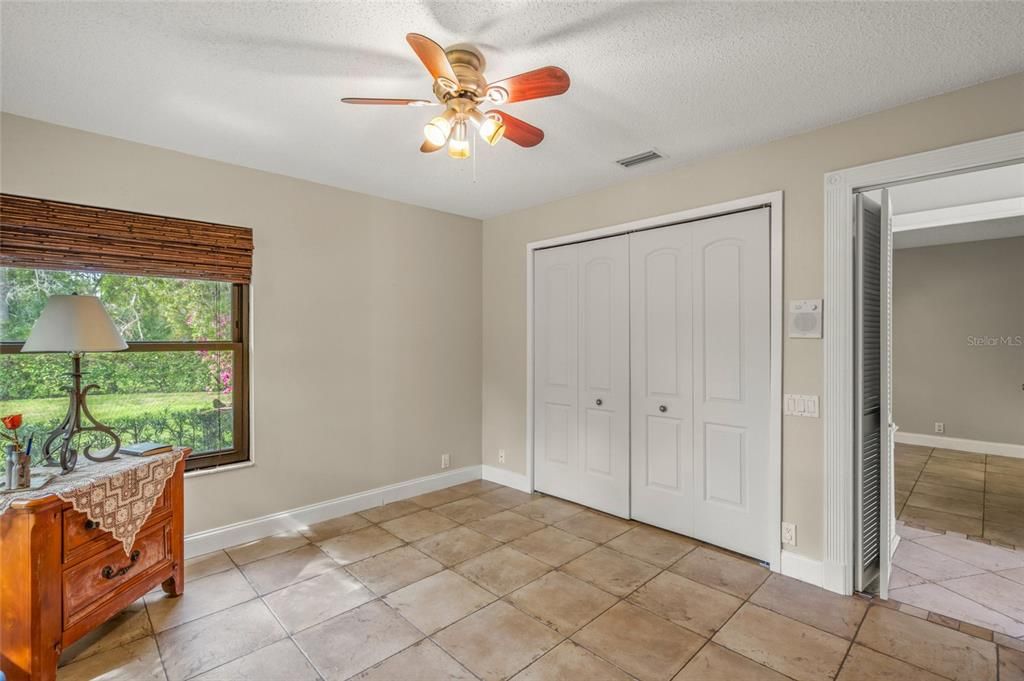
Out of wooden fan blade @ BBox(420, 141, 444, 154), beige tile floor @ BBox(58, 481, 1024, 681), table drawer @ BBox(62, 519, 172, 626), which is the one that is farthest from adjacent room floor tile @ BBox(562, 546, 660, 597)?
wooden fan blade @ BBox(420, 141, 444, 154)

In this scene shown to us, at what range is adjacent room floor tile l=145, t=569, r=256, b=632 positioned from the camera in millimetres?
2340

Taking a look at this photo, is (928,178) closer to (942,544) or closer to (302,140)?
(942,544)

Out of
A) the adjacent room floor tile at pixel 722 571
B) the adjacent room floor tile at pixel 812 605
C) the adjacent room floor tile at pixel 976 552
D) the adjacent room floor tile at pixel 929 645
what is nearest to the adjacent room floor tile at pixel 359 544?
the adjacent room floor tile at pixel 722 571

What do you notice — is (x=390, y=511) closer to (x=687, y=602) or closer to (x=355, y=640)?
(x=355, y=640)

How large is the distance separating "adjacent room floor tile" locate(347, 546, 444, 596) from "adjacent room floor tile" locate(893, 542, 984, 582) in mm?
2872

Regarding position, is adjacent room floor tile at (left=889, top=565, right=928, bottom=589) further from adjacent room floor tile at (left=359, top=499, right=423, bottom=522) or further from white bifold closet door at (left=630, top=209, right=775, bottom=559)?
adjacent room floor tile at (left=359, top=499, right=423, bottom=522)

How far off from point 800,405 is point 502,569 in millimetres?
2009

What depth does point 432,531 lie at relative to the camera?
341cm

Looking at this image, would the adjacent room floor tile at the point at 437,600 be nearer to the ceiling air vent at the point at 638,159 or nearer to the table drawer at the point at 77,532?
the table drawer at the point at 77,532

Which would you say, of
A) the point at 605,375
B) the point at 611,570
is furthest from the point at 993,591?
the point at 605,375

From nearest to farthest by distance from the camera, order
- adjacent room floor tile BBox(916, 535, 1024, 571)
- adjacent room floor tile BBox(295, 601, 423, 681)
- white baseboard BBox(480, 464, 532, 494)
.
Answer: adjacent room floor tile BBox(295, 601, 423, 681) < adjacent room floor tile BBox(916, 535, 1024, 571) < white baseboard BBox(480, 464, 532, 494)

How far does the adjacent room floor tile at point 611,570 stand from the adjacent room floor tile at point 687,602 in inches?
2.8

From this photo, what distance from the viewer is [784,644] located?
2.14 metres

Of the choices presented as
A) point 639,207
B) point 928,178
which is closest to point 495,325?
point 639,207
